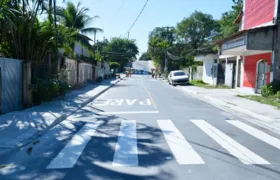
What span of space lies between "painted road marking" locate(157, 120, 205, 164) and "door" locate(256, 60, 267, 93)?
43.8 ft

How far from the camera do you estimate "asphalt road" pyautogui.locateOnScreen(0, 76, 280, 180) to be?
15.9 ft

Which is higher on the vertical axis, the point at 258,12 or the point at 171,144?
the point at 258,12

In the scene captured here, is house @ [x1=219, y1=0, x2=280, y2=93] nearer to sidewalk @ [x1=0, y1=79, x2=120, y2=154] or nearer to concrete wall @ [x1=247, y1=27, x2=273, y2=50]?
concrete wall @ [x1=247, y1=27, x2=273, y2=50]

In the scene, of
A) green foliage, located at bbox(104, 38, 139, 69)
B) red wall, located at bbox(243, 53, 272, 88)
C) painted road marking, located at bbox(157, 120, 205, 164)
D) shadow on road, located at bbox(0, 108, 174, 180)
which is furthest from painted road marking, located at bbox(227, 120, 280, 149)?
green foliage, located at bbox(104, 38, 139, 69)

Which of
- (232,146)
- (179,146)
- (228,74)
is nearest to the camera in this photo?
(179,146)

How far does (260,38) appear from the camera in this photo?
56.4 ft

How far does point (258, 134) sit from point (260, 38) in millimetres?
10796

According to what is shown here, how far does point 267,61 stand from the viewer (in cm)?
1920

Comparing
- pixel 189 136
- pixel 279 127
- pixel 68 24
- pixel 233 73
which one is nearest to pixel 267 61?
pixel 233 73

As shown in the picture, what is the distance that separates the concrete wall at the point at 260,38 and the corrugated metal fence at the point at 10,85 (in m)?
12.9

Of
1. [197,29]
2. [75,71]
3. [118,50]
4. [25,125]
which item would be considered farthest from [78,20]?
[118,50]

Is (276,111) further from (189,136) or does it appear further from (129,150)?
(129,150)

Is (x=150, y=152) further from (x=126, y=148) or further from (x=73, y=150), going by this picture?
(x=73, y=150)

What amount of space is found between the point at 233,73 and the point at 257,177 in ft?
76.9
